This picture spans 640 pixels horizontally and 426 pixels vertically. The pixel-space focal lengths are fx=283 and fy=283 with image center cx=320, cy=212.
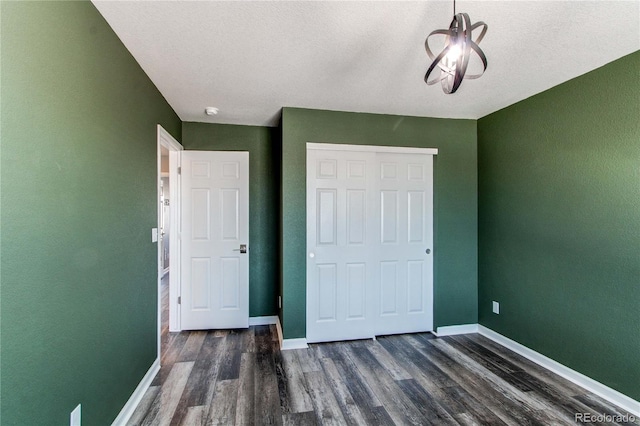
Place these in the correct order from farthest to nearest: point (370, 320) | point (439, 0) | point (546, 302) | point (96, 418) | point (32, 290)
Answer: point (370, 320)
point (546, 302)
point (96, 418)
point (439, 0)
point (32, 290)

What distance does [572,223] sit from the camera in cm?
236

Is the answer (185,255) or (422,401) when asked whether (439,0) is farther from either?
(185,255)

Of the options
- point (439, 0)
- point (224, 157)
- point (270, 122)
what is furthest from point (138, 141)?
point (439, 0)

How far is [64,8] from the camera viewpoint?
1.27 m

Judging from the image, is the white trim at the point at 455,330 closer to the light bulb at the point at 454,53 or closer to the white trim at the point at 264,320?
the white trim at the point at 264,320

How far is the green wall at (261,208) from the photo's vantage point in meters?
3.49

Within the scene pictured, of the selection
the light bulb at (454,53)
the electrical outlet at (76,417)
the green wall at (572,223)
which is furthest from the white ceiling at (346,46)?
the electrical outlet at (76,417)

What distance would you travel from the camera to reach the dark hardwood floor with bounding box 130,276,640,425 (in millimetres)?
1919

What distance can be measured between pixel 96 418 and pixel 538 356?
11.2 feet

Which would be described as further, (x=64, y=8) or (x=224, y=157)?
(x=224, y=157)

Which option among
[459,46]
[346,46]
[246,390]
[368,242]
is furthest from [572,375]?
[346,46]

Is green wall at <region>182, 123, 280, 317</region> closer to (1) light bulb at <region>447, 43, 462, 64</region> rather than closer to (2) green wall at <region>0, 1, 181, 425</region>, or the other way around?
(2) green wall at <region>0, 1, 181, 425</region>

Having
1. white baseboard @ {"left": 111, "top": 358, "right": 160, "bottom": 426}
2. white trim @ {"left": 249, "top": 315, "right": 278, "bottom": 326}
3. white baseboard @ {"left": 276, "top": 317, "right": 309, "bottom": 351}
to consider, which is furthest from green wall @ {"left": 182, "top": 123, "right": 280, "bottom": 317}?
white baseboard @ {"left": 111, "top": 358, "right": 160, "bottom": 426}

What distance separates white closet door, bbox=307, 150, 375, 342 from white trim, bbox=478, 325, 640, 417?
1368 millimetres
